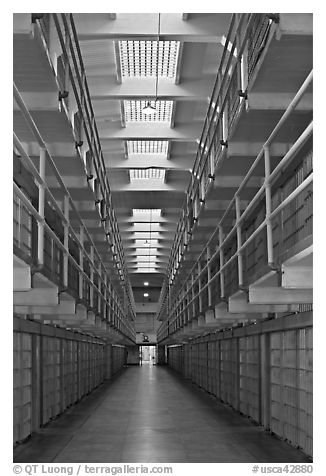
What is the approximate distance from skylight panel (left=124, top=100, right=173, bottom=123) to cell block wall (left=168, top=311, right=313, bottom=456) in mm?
4954

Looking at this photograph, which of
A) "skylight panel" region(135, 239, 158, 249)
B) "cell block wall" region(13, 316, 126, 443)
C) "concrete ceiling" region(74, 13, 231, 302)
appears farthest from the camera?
"skylight panel" region(135, 239, 158, 249)

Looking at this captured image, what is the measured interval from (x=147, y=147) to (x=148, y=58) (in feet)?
17.2

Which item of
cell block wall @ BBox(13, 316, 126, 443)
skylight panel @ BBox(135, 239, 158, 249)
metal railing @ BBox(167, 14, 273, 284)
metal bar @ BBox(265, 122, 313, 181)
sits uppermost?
metal railing @ BBox(167, 14, 273, 284)

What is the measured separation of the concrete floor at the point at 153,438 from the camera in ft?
28.0

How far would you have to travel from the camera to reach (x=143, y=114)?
52.2 ft

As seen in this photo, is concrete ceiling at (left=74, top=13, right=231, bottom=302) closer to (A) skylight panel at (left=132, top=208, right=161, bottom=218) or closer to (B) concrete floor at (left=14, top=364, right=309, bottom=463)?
(A) skylight panel at (left=132, top=208, right=161, bottom=218)

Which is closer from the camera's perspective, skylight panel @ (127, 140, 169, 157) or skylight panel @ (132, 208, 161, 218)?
skylight panel @ (127, 140, 169, 157)

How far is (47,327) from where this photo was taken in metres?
11.5

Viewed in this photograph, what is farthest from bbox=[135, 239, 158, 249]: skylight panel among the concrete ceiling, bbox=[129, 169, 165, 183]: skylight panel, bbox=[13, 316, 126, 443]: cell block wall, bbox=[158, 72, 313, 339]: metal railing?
bbox=[158, 72, 313, 339]: metal railing

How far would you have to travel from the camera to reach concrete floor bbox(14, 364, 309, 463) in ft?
28.0

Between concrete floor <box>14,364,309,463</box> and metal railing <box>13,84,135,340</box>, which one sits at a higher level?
metal railing <box>13,84,135,340</box>

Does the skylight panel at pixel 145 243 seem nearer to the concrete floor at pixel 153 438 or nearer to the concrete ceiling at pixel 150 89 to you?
the concrete ceiling at pixel 150 89

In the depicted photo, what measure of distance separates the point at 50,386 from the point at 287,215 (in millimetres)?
5708
